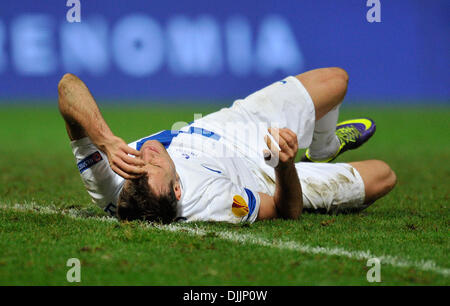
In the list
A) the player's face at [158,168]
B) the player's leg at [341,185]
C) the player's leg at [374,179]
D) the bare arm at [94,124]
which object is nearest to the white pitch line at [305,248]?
the player's face at [158,168]

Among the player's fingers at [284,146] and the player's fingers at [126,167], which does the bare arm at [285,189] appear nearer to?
the player's fingers at [284,146]

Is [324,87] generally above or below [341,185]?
above

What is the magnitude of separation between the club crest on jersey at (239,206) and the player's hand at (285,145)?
1.24 feet

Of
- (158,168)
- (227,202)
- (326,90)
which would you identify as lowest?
(227,202)

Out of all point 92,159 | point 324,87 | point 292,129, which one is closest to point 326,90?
point 324,87

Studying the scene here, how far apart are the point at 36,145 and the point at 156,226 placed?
24.9 feet

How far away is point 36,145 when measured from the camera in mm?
10945

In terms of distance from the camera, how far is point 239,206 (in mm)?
3977

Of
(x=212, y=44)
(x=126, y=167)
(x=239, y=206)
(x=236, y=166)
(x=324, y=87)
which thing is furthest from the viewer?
(x=212, y=44)

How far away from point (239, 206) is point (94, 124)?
1.04 meters

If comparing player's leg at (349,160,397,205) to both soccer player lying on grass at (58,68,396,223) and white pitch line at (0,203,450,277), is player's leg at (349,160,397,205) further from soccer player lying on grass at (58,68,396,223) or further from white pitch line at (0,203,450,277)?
white pitch line at (0,203,450,277)

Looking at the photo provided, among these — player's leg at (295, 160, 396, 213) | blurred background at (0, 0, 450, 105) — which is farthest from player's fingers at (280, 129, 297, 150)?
blurred background at (0, 0, 450, 105)

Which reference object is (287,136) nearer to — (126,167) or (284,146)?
(284,146)

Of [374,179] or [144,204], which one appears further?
[374,179]
